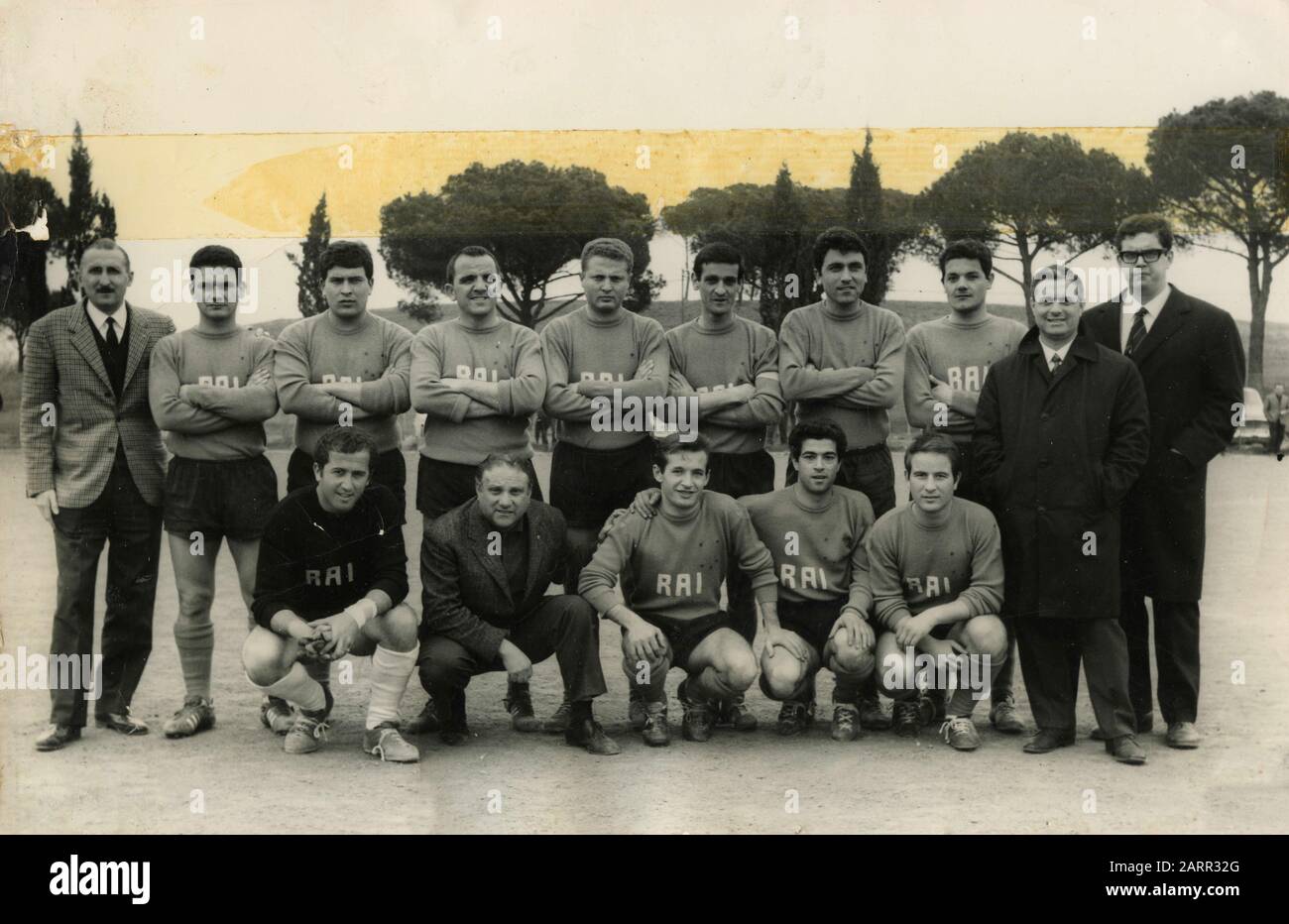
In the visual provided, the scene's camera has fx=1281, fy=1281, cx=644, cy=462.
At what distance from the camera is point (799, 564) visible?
18.0 feet

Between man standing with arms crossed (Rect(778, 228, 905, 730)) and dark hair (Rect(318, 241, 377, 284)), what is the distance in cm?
191

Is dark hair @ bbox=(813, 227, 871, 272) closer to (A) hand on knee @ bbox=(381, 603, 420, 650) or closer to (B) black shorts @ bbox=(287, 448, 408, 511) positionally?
(B) black shorts @ bbox=(287, 448, 408, 511)

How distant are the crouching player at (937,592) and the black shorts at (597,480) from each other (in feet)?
3.66

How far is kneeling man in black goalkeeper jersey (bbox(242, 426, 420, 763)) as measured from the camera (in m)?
5.03

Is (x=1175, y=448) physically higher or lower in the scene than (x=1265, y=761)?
higher

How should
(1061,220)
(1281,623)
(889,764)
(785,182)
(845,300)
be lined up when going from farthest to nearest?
1. (1061,220)
2. (785,182)
3. (1281,623)
4. (845,300)
5. (889,764)

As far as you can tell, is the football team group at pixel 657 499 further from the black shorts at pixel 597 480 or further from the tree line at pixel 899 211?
the tree line at pixel 899 211

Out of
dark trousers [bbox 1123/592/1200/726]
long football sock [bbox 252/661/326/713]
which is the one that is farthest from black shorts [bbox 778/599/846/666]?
long football sock [bbox 252/661/326/713]

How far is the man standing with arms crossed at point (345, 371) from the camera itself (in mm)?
5559

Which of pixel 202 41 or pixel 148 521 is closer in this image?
pixel 148 521

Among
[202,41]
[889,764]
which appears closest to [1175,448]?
[889,764]

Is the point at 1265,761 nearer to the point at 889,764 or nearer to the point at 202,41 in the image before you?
the point at 889,764

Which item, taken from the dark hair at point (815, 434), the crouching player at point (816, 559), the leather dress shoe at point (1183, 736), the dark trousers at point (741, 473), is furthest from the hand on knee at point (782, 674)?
the leather dress shoe at point (1183, 736)

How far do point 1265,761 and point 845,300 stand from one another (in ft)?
8.43
